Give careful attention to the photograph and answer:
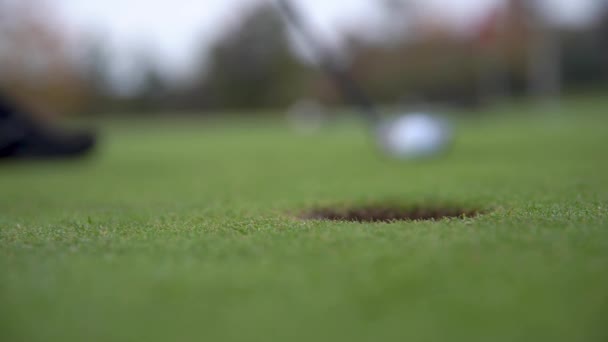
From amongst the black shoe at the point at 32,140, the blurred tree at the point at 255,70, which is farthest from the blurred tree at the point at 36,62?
the black shoe at the point at 32,140

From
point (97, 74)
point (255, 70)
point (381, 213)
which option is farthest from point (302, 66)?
point (381, 213)

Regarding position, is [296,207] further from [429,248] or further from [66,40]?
[66,40]

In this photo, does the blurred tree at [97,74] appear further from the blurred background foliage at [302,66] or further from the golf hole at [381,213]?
the golf hole at [381,213]

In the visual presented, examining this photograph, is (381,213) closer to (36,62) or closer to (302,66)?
(36,62)

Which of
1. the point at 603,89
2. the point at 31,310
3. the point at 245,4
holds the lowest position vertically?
the point at 31,310

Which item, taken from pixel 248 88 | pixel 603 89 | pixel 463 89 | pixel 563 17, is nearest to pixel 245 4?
pixel 248 88

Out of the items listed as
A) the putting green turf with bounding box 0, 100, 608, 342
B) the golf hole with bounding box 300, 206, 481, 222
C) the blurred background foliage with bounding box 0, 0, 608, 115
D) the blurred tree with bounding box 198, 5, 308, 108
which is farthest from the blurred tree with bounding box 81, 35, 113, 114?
the golf hole with bounding box 300, 206, 481, 222

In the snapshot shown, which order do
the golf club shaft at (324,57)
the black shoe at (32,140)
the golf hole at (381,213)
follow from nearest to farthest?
the golf hole at (381,213) < the golf club shaft at (324,57) < the black shoe at (32,140)
